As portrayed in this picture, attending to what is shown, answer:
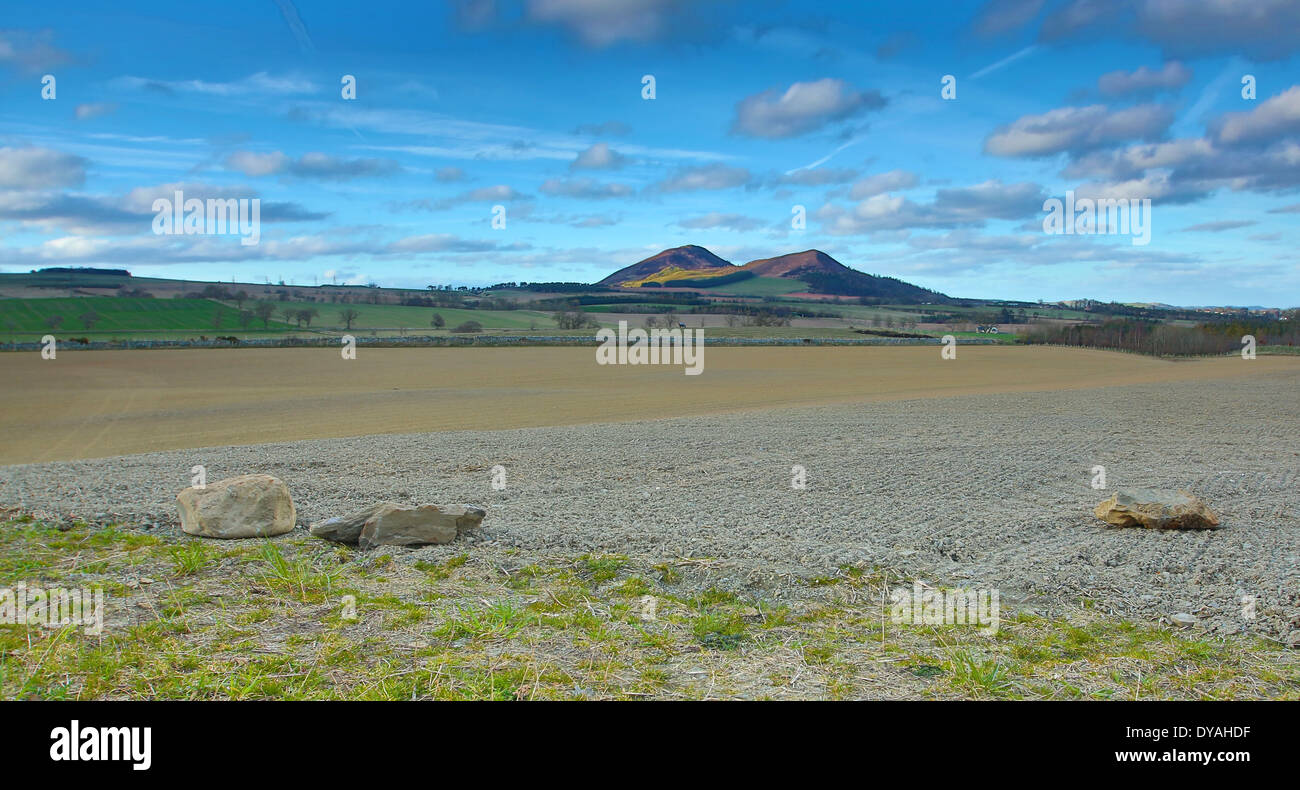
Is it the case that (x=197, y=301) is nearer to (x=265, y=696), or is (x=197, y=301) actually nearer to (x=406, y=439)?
(x=406, y=439)

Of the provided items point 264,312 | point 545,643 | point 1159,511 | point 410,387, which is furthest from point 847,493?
point 264,312

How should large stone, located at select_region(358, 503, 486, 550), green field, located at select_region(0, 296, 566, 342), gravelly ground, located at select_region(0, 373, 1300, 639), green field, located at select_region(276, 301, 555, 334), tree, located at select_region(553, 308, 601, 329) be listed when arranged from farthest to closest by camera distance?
1. tree, located at select_region(553, 308, 601, 329)
2. green field, located at select_region(276, 301, 555, 334)
3. green field, located at select_region(0, 296, 566, 342)
4. large stone, located at select_region(358, 503, 486, 550)
5. gravelly ground, located at select_region(0, 373, 1300, 639)

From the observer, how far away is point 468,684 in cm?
524

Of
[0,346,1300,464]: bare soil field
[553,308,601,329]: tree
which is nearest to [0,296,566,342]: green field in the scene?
[553,308,601,329]: tree

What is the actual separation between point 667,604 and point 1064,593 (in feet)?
12.1

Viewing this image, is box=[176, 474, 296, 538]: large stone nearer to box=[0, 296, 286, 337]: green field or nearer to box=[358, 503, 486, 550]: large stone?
box=[358, 503, 486, 550]: large stone

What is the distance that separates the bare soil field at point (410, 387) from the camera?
25953 millimetres

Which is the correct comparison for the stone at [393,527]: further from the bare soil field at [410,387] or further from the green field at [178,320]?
the green field at [178,320]

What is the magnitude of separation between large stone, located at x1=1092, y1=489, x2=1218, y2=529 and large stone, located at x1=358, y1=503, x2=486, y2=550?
810cm

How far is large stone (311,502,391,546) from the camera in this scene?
9195 millimetres

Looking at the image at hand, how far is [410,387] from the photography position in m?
41.0

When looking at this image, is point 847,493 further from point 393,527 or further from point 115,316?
point 115,316

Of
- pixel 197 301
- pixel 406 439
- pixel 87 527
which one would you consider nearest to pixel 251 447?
pixel 406 439

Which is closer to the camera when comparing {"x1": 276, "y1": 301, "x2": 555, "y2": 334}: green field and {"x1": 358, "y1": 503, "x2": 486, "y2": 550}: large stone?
{"x1": 358, "y1": 503, "x2": 486, "y2": 550}: large stone
